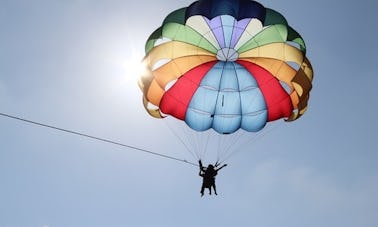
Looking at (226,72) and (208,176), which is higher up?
(226,72)

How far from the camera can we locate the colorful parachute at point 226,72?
46.5ft

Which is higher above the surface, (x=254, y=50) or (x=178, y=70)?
(x=254, y=50)

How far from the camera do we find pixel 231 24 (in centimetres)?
1427

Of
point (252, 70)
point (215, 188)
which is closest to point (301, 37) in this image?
point (252, 70)

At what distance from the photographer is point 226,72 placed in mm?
14703

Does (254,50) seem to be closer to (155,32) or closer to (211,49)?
(211,49)

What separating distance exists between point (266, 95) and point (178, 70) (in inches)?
108

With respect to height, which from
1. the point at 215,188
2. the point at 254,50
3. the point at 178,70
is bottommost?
the point at 215,188

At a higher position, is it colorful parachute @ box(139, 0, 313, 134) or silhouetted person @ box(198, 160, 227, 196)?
colorful parachute @ box(139, 0, 313, 134)

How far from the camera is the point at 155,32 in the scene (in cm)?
1452

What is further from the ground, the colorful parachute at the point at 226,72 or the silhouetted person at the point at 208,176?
the colorful parachute at the point at 226,72

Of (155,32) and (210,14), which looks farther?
(155,32)

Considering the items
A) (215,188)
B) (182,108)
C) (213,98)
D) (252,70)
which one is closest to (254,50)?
(252,70)

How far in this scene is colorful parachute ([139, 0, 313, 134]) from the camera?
14.2m
